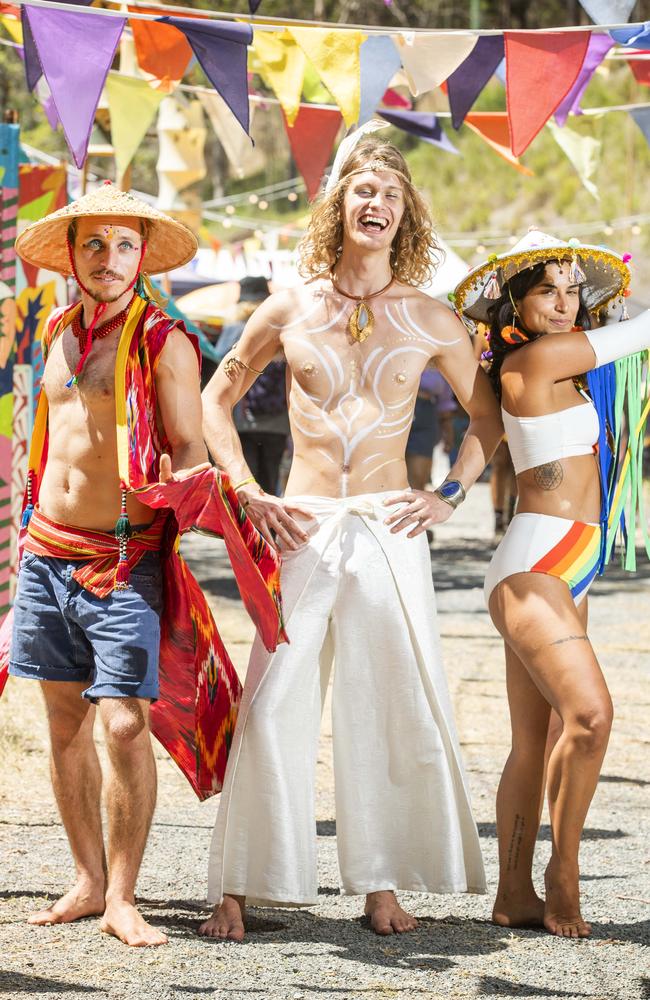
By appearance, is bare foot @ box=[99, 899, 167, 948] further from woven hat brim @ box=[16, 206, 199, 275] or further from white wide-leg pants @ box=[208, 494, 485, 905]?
woven hat brim @ box=[16, 206, 199, 275]

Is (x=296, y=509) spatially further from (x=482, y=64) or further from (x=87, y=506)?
(x=482, y=64)

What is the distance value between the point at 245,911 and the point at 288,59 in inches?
123

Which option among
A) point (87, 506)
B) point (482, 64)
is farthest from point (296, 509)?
point (482, 64)

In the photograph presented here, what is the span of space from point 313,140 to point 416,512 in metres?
3.13

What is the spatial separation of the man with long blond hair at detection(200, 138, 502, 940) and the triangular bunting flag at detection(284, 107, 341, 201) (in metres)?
2.28

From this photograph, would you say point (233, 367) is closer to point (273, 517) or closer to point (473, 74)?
point (273, 517)

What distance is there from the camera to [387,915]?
3.74 meters

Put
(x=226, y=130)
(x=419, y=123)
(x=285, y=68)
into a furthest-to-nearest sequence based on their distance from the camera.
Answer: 1. (x=226, y=130)
2. (x=419, y=123)
3. (x=285, y=68)

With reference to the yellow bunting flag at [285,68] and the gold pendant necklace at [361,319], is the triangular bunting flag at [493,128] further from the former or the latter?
the gold pendant necklace at [361,319]

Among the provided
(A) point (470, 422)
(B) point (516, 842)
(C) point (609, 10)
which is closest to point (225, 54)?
(C) point (609, 10)

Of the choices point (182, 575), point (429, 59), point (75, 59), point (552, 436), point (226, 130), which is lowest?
point (182, 575)

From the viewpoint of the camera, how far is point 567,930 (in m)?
3.70

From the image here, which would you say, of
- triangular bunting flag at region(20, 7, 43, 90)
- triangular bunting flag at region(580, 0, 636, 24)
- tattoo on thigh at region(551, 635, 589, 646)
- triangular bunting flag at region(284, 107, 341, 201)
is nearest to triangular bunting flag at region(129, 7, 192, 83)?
triangular bunting flag at region(284, 107, 341, 201)

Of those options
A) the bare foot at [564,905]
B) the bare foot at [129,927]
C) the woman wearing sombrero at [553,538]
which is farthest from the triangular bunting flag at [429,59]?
the bare foot at [129,927]
